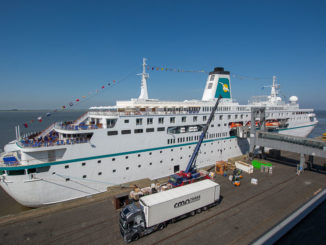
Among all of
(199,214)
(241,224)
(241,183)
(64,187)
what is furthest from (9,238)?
(241,183)

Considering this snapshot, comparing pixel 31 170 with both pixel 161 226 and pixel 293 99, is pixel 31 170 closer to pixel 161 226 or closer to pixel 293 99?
pixel 161 226

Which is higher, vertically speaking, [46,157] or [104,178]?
[46,157]

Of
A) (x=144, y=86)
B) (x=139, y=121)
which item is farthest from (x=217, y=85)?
(x=139, y=121)

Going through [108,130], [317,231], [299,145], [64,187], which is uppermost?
[108,130]

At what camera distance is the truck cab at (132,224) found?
35.5ft

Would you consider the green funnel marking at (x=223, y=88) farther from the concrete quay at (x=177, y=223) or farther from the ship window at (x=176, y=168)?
the concrete quay at (x=177, y=223)

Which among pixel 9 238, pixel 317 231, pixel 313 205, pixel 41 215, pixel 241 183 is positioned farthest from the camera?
pixel 241 183

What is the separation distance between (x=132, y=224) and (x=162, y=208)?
6.94 feet

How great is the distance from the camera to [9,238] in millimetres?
11445

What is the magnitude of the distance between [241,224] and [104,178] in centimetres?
1247

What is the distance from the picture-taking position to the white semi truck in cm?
1105

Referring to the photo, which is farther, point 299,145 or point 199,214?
point 299,145

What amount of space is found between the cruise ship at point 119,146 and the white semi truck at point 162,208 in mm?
6686

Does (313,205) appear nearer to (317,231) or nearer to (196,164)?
(317,231)
